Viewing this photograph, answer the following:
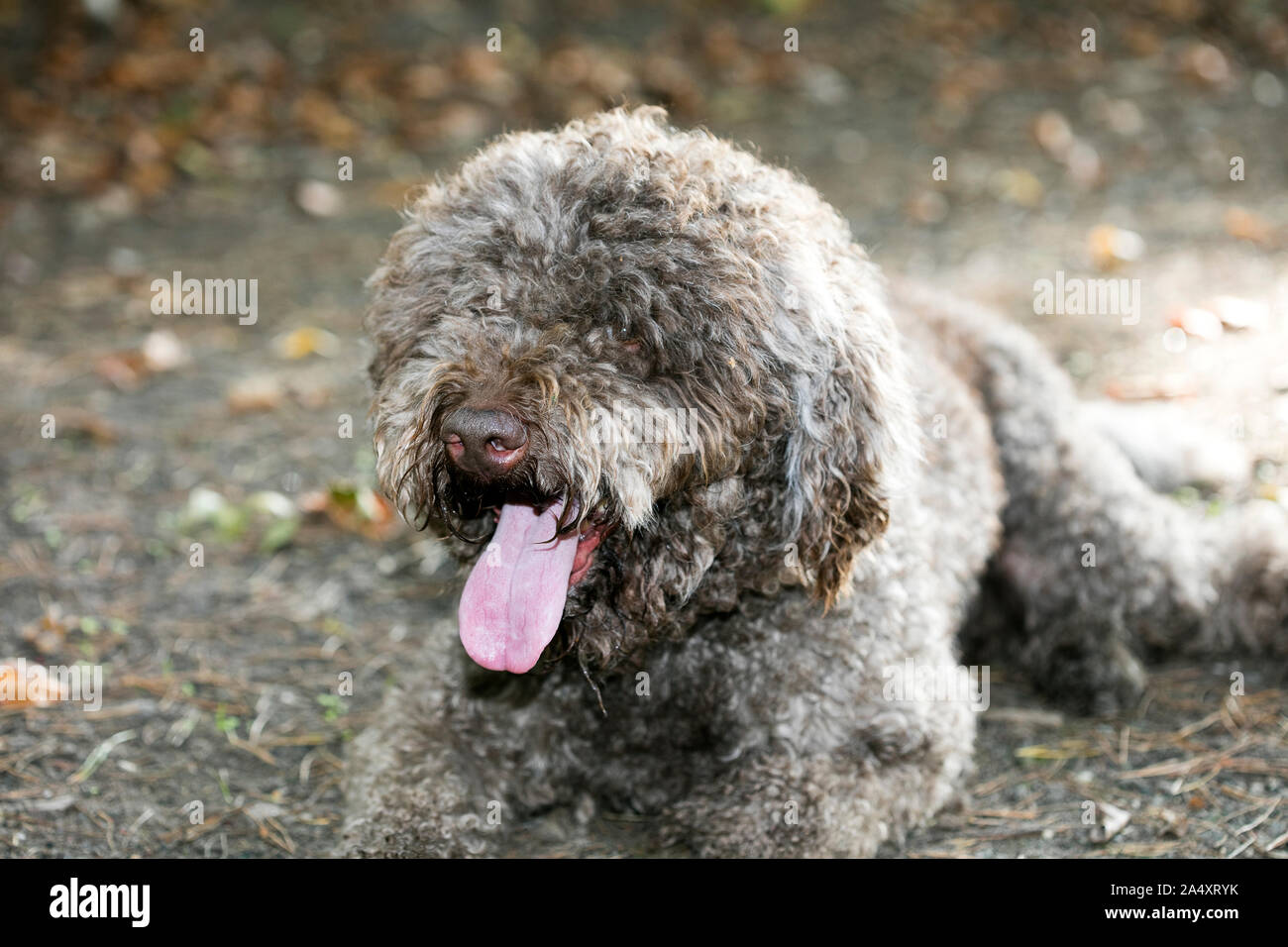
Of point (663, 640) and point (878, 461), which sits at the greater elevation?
point (878, 461)

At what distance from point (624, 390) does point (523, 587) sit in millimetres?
571

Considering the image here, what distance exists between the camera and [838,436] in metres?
3.22

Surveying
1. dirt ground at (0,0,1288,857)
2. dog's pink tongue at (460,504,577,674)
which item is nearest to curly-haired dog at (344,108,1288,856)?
dog's pink tongue at (460,504,577,674)

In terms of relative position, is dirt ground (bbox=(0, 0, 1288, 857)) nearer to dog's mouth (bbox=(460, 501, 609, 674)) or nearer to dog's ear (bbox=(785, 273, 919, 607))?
dog's mouth (bbox=(460, 501, 609, 674))

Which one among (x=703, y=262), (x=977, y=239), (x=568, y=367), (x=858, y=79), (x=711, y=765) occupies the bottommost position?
(x=711, y=765)

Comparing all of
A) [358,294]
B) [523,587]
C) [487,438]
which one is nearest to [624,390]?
[487,438]

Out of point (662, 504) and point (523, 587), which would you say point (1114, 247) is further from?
point (523, 587)

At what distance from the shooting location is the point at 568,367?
2955 mm

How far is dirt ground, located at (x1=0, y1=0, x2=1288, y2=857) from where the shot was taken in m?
3.99

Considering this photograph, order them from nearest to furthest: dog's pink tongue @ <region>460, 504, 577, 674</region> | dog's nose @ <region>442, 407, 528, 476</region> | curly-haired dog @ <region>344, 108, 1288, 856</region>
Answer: dog's nose @ <region>442, 407, 528, 476</region>
curly-haired dog @ <region>344, 108, 1288, 856</region>
dog's pink tongue @ <region>460, 504, 577, 674</region>

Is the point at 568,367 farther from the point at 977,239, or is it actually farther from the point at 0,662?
the point at 977,239

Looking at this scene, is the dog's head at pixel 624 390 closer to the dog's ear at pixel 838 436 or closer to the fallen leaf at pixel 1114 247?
the dog's ear at pixel 838 436
